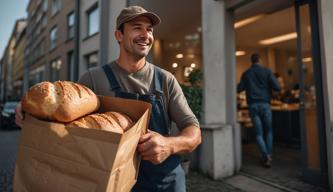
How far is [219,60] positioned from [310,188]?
2.48 meters

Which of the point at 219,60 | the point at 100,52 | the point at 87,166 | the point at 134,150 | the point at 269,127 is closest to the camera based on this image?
the point at 87,166

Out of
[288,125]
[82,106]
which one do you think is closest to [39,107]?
[82,106]

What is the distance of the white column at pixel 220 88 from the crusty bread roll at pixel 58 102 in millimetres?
3553

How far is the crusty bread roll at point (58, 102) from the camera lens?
1133 mm

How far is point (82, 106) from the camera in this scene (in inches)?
47.9

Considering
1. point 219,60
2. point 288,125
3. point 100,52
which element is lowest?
point 288,125

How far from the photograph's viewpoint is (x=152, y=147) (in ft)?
3.98

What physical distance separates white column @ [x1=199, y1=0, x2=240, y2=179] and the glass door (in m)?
1.14

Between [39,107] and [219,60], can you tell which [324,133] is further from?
[39,107]

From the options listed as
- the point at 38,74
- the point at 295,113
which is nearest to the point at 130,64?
the point at 295,113

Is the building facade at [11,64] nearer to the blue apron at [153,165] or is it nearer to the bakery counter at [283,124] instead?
the bakery counter at [283,124]

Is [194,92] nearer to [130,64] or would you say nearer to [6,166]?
[130,64]

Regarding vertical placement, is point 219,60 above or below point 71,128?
above

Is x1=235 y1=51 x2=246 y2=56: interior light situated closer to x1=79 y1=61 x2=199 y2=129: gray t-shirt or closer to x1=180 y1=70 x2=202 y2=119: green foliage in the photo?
x1=180 y1=70 x2=202 y2=119: green foliage
